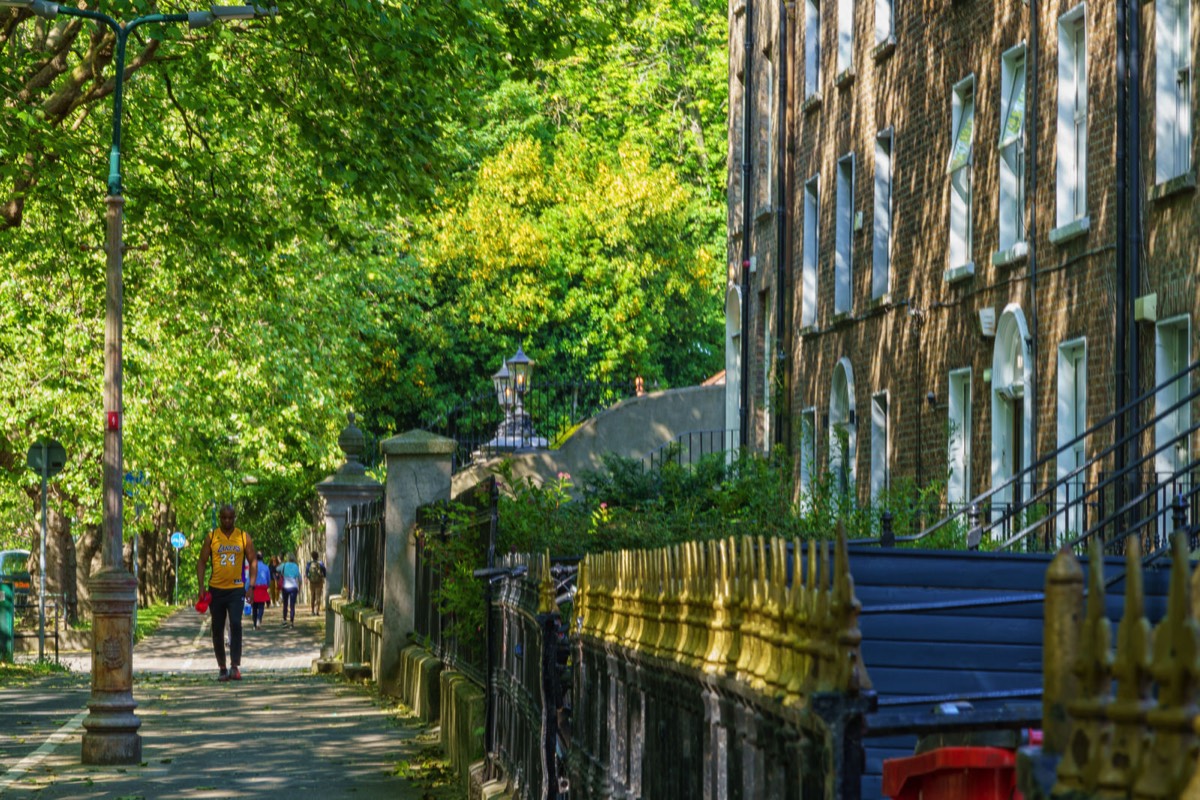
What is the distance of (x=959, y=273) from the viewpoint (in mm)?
20531

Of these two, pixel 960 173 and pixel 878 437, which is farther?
pixel 878 437

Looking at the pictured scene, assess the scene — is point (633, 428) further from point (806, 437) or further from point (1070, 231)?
point (1070, 231)

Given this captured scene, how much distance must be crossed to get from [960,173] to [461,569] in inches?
376

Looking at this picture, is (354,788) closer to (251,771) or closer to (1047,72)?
(251,771)

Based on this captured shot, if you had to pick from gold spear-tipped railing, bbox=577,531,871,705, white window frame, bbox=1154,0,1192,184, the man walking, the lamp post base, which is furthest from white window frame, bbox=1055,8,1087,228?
gold spear-tipped railing, bbox=577,531,871,705

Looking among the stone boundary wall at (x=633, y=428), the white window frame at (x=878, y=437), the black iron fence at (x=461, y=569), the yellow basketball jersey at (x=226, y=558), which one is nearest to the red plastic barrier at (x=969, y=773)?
the black iron fence at (x=461, y=569)

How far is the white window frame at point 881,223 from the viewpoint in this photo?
79.0 ft

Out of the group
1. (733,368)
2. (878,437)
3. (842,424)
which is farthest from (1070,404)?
(733,368)

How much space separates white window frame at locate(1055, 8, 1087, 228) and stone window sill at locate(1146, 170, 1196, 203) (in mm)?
2079

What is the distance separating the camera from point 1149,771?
7.20ft

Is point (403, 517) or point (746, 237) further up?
point (746, 237)

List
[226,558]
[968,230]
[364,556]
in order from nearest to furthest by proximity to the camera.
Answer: [968,230]
[226,558]
[364,556]

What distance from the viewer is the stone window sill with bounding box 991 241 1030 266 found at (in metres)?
18.6

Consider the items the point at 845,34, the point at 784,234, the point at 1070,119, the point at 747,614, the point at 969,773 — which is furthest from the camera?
the point at 784,234
